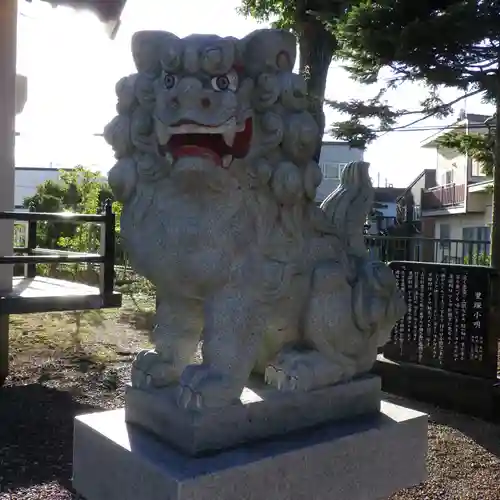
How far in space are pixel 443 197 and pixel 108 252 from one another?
54.9 feet

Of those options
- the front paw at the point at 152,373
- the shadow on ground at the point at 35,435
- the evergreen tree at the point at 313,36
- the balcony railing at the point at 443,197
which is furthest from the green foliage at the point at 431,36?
the balcony railing at the point at 443,197

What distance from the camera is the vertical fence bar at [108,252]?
13.7 ft

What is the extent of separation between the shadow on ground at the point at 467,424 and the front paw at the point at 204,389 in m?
2.48

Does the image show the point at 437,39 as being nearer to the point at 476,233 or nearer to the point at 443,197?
the point at 476,233

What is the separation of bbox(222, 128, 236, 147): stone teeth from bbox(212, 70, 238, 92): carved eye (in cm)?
10

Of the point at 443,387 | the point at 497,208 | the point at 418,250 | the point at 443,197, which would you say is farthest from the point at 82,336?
the point at 443,197

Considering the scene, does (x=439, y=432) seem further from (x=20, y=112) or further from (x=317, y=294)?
(x=20, y=112)

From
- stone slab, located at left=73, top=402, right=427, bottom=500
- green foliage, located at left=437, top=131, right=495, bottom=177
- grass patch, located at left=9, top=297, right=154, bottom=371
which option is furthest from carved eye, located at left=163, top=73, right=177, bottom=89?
green foliage, located at left=437, top=131, right=495, bottom=177

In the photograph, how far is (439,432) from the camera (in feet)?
12.1

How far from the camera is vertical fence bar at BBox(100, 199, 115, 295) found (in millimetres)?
4164

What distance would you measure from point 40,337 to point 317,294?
4.79 metres

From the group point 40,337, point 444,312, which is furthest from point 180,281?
point 40,337

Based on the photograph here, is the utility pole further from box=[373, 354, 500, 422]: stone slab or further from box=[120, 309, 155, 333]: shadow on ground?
box=[373, 354, 500, 422]: stone slab

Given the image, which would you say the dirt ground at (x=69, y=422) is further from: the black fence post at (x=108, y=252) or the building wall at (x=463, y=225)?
the building wall at (x=463, y=225)
